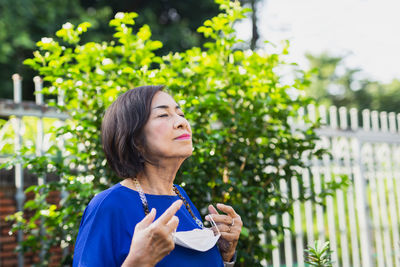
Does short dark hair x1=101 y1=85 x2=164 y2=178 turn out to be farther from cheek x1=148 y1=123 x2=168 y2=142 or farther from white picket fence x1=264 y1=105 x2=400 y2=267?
white picket fence x1=264 y1=105 x2=400 y2=267

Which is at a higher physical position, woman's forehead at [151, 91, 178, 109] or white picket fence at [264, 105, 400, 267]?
woman's forehead at [151, 91, 178, 109]

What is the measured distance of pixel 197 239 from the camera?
5.18 ft

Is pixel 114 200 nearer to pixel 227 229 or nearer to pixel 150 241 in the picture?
pixel 150 241

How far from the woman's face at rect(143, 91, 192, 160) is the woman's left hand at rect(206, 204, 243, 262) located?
0.28 meters

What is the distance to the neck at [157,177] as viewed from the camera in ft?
5.62

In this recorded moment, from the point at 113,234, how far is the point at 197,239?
0.31 m

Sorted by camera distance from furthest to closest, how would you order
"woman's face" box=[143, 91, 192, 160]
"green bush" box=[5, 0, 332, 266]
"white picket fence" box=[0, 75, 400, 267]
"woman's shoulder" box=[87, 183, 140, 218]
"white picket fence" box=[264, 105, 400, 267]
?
"white picket fence" box=[264, 105, 400, 267], "white picket fence" box=[0, 75, 400, 267], "green bush" box=[5, 0, 332, 266], "woman's face" box=[143, 91, 192, 160], "woman's shoulder" box=[87, 183, 140, 218]

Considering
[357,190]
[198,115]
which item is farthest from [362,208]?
[198,115]

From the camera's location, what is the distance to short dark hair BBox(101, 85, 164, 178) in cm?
170

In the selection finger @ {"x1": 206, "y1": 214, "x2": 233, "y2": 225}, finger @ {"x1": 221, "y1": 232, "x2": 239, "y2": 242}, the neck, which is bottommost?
finger @ {"x1": 221, "y1": 232, "x2": 239, "y2": 242}

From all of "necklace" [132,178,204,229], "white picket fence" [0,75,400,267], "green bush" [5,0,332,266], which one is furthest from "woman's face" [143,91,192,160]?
"white picket fence" [0,75,400,267]

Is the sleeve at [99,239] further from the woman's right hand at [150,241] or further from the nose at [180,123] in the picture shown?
the nose at [180,123]

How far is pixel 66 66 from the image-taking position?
274 cm

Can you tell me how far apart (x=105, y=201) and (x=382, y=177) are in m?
5.24
